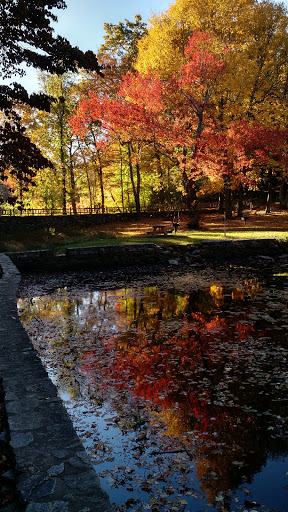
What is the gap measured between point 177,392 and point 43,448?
7.47ft

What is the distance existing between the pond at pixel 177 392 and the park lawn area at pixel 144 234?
860cm

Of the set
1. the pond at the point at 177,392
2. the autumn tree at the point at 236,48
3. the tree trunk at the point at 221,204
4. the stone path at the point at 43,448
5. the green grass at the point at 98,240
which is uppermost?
the autumn tree at the point at 236,48

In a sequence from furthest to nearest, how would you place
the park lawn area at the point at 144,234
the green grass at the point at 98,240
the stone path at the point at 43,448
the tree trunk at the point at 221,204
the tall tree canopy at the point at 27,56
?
the tree trunk at the point at 221,204, the park lawn area at the point at 144,234, the green grass at the point at 98,240, the tall tree canopy at the point at 27,56, the stone path at the point at 43,448

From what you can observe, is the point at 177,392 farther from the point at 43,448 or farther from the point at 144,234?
the point at 144,234

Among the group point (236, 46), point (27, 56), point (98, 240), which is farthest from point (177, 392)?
point (236, 46)

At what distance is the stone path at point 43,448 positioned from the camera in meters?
2.59

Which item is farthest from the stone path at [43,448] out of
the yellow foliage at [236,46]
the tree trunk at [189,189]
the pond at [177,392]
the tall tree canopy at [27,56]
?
the yellow foliage at [236,46]

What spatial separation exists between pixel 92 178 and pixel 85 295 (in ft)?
128

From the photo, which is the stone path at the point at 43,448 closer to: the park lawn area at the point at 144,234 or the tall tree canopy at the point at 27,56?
the tall tree canopy at the point at 27,56

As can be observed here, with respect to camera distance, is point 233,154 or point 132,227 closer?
point 233,154

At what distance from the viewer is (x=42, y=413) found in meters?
3.70

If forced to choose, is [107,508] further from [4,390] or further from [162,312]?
[162,312]

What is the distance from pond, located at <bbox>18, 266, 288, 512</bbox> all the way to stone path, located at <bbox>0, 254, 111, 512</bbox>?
557 mm

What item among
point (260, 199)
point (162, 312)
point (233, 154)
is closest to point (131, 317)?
point (162, 312)
